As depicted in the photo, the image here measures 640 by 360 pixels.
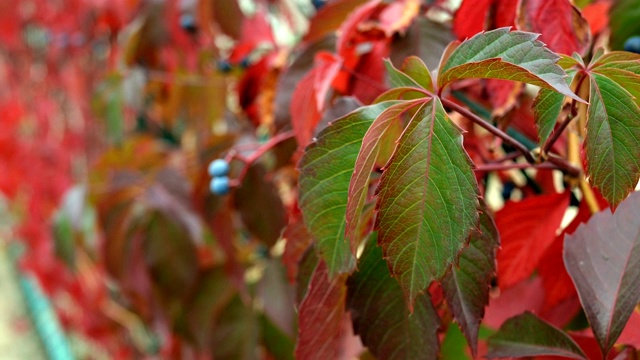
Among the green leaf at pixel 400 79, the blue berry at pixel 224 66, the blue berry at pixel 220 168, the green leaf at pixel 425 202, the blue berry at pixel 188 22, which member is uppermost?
the green leaf at pixel 400 79

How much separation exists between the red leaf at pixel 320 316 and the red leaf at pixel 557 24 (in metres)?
0.20

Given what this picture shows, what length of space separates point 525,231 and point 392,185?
7.9 inches

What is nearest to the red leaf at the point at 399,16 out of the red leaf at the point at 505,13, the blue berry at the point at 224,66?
the red leaf at the point at 505,13

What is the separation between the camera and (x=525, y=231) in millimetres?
490

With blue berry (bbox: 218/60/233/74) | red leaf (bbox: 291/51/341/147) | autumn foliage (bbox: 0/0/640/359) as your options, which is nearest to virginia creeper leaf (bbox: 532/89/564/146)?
autumn foliage (bbox: 0/0/640/359)

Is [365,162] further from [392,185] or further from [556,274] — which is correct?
[556,274]

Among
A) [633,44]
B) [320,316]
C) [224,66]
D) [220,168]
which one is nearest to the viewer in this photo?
[320,316]

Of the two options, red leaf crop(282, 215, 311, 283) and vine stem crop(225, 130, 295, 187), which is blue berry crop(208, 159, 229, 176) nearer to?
vine stem crop(225, 130, 295, 187)

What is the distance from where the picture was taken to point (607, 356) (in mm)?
378

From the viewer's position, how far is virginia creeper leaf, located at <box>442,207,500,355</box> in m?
0.37

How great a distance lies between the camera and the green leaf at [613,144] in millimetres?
323

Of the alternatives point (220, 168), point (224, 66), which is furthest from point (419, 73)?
point (224, 66)

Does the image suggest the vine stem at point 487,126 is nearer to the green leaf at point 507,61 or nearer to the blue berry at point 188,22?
the green leaf at point 507,61

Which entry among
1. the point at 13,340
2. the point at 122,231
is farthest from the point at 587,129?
the point at 13,340
